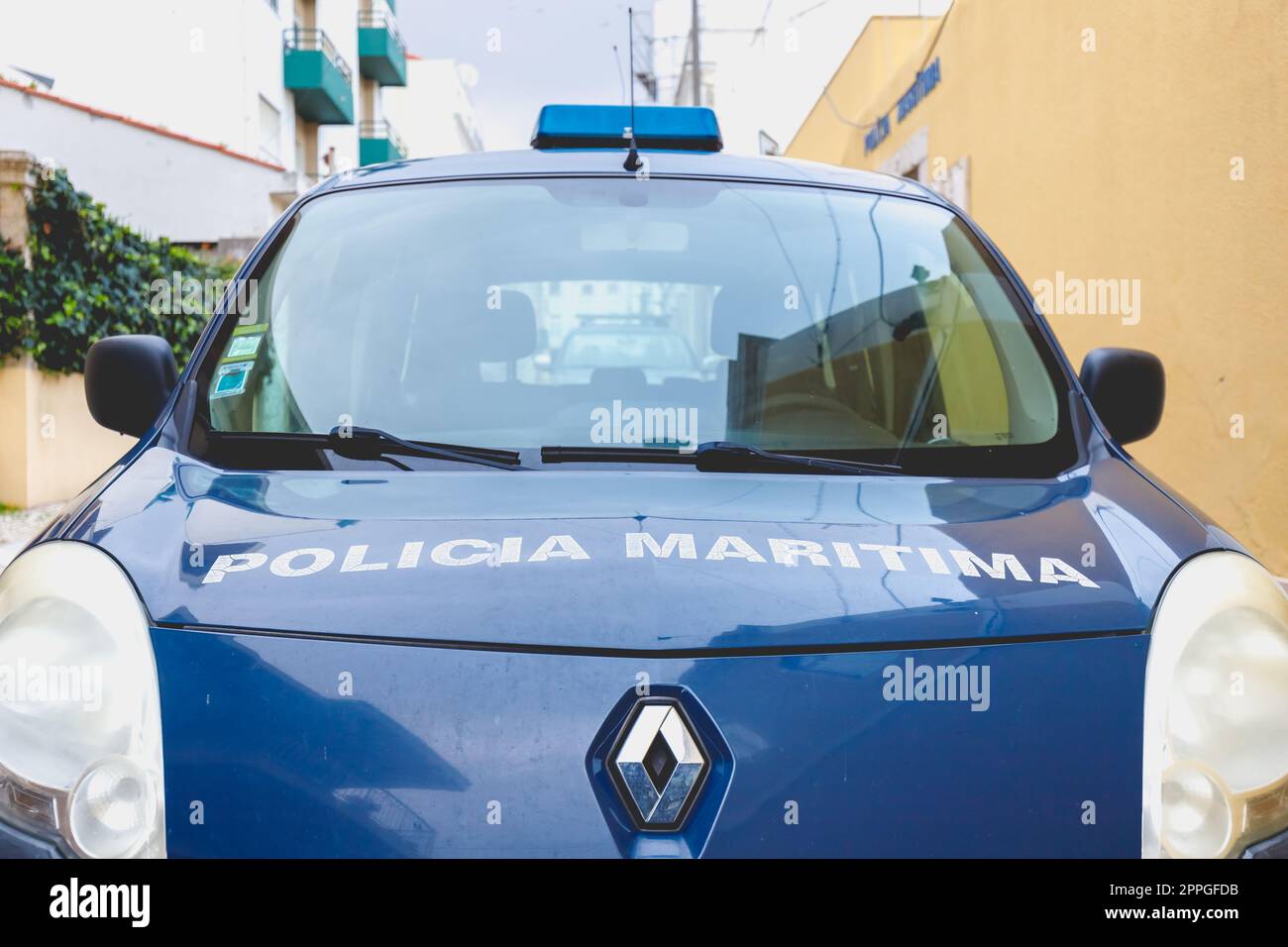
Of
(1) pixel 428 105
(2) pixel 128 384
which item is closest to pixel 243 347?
(2) pixel 128 384

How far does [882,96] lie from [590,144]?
38.5 ft

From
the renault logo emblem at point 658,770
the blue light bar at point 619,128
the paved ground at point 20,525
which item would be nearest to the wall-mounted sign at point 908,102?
→ the paved ground at point 20,525

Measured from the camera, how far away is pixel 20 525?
8867mm

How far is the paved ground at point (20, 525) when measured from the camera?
808 centimetres

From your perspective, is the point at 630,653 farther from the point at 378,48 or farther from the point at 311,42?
the point at 378,48

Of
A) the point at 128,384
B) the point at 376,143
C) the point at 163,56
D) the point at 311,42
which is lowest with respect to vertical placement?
the point at 128,384

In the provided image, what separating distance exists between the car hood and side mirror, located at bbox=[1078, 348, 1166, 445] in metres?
0.58

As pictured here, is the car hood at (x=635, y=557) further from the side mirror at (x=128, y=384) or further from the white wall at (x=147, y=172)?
the white wall at (x=147, y=172)

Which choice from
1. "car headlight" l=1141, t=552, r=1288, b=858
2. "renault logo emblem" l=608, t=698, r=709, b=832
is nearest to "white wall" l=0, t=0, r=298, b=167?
"renault logo emblem" l=608, t=698, r=709, b=832

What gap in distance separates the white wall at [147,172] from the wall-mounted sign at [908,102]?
785 cm

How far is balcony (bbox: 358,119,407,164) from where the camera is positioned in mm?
29500

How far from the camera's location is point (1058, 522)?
5.69 ft

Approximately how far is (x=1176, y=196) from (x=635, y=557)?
618 centimetres
